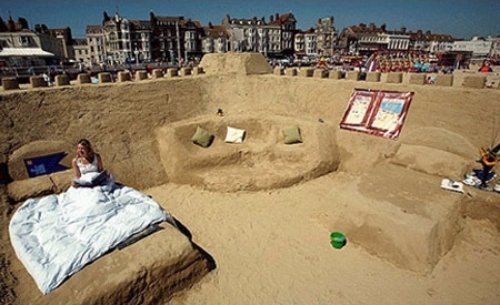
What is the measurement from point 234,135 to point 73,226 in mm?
7124

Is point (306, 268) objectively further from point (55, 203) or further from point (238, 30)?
point (238, 30)

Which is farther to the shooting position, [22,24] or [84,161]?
[22,24]

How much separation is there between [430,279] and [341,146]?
5972mm

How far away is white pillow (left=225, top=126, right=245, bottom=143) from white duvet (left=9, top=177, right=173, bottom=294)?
5459mm

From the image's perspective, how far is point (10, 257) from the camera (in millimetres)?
5211

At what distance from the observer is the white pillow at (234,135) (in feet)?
37.9

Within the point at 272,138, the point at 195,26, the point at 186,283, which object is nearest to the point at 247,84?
the point at 272,138

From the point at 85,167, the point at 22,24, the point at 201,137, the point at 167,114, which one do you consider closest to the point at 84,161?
the point at 85,167

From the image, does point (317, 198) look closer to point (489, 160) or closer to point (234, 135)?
point (489, 160)

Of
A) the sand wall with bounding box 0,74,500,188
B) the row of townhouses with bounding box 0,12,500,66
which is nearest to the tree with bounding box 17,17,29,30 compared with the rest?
the row of townhouses with bounding box 0,12,500,66

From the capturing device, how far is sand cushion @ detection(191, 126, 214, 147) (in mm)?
10914

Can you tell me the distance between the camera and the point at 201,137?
35.9 ft

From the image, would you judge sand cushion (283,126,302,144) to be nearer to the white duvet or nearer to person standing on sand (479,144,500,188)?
person standing on sand (479,144,500,188)

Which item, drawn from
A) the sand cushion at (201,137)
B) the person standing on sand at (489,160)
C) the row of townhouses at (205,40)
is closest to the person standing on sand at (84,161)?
the sand cushion at (201,137)
